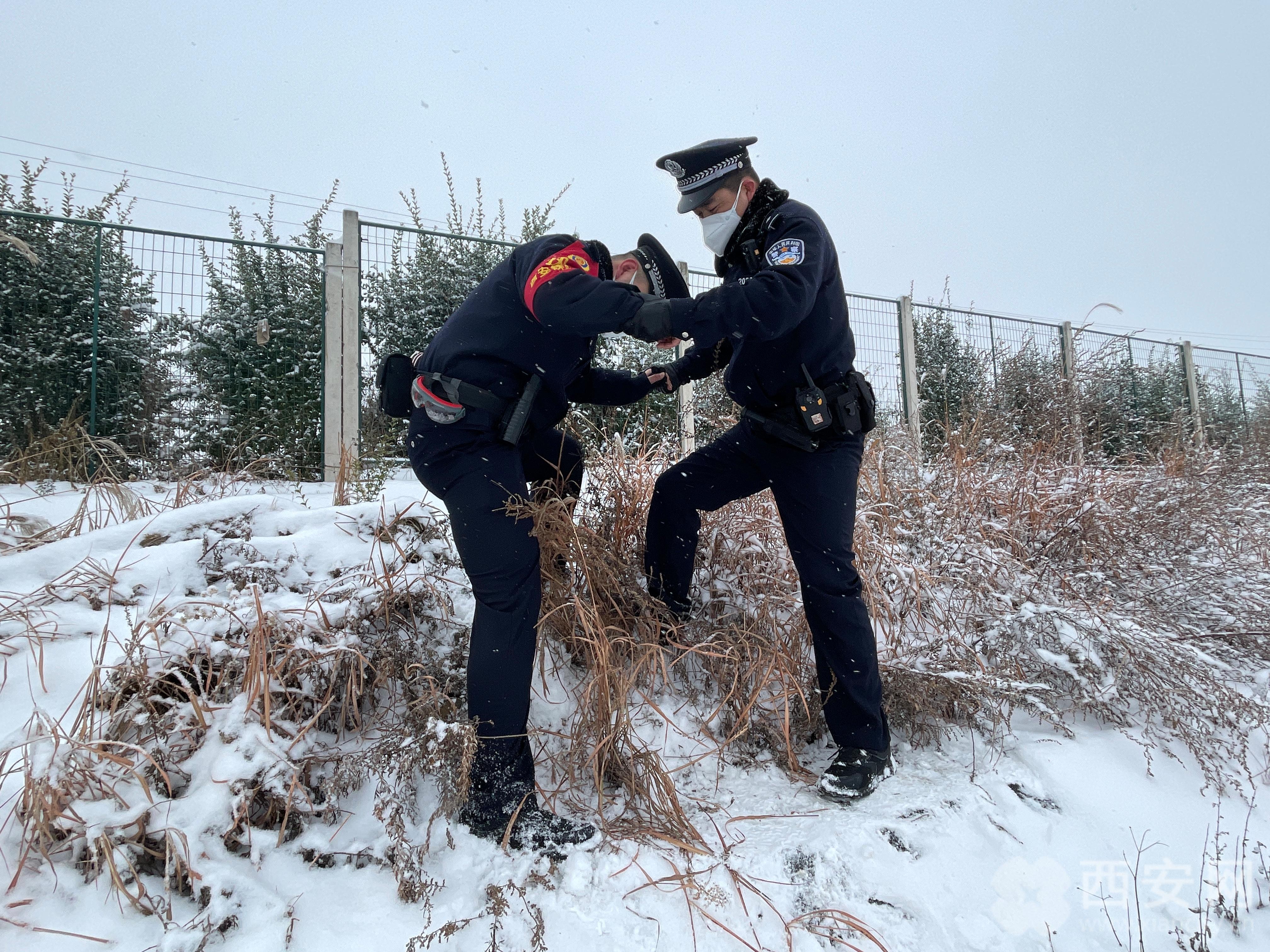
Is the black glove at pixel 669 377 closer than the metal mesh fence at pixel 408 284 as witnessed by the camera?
Yes

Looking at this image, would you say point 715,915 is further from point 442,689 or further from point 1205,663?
point 1205,663

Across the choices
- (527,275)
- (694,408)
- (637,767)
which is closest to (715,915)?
(637,767)

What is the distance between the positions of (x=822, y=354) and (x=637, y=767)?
1.45 meters

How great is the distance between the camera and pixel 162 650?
1813 mm

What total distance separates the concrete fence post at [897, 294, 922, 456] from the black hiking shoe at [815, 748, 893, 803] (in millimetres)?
5445

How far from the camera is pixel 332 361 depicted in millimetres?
4898

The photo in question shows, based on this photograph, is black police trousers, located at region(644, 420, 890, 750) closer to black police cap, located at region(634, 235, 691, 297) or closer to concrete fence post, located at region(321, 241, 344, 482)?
black police cap, located at region(634, 235, 691, 297)

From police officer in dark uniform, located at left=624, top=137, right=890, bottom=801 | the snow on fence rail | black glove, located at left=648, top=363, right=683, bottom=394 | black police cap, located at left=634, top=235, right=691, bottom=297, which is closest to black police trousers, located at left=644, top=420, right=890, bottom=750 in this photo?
police officer in dark uniform, located at left=624, top=137, right=890, bottom=801

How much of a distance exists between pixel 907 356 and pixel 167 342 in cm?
701

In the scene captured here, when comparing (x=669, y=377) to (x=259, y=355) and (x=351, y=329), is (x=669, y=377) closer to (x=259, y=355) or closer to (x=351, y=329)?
(x=351, y=329)

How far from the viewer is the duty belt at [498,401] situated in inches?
74.7

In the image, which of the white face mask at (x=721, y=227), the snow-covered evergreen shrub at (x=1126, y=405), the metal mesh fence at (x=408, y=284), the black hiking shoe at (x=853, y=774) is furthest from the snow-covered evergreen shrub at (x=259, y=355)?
the snow-covered evergreen shrub at (x=1126, y=405)

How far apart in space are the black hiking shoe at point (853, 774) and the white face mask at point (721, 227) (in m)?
1.78

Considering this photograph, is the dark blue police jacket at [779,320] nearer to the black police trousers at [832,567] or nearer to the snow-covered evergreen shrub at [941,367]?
the black police trousers at [832,567]
